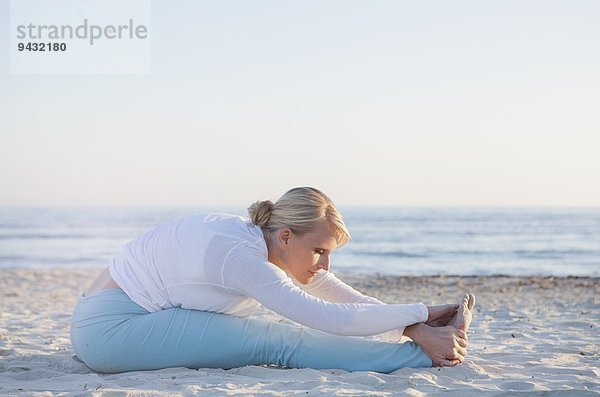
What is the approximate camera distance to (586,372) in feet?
13.3

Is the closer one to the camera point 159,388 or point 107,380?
point 159,388

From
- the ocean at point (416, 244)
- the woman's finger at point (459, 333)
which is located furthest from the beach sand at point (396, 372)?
the ocean at point (416, 244)

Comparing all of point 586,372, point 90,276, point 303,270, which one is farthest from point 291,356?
point 90,276

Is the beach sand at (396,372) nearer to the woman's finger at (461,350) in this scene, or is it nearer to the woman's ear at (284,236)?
the woman's finger at (461,350)

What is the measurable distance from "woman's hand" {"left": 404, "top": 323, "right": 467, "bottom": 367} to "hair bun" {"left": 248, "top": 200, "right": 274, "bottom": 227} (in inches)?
37.0

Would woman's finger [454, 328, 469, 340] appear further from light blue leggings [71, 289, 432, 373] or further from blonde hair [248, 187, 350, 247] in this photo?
blonde hair [248, 187, 350, 247]

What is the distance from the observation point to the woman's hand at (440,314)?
13.4 ft

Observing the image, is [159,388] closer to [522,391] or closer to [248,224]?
[248,224]

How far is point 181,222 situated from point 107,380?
884 mm

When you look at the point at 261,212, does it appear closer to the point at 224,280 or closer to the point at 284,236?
the point at 284,236

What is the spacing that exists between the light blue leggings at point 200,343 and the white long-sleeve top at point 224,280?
8cm

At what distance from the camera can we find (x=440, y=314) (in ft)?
13.5

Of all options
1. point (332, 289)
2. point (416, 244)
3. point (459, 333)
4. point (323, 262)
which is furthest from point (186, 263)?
point (416, 244)

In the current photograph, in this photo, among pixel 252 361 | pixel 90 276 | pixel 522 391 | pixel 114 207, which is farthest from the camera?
pixel 114 207
